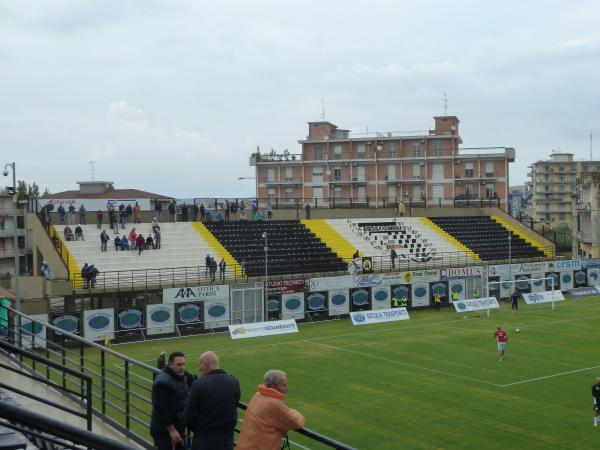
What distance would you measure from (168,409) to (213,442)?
0.83 metres

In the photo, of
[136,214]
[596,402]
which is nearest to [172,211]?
[136,214]

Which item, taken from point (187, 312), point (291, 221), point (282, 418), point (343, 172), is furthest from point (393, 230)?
point (282, 418)

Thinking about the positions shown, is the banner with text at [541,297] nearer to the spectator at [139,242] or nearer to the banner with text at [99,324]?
the spectator at [139,242]

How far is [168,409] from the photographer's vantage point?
8086 mm

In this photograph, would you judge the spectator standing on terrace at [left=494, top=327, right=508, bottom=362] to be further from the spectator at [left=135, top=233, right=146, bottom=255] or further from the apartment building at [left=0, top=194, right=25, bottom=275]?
the apartment building at [left=0, top=194, right=25, bottom=275]

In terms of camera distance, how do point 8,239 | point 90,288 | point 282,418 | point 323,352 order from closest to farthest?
point 282,418
point 323,352
point 90,288
point 8,239

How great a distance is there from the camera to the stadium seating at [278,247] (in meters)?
51.5

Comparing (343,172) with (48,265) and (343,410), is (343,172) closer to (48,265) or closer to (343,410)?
(48,265)

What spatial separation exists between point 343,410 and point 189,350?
47.9ft

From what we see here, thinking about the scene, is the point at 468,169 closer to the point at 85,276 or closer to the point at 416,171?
the point at 416,171

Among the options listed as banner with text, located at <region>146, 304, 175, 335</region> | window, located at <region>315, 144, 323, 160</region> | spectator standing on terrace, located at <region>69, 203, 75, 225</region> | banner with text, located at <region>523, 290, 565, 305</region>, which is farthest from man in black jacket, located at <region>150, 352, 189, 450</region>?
window, located at <region>315, 144, 323, 160</region>

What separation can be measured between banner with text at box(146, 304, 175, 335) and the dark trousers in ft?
114

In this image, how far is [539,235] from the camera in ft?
233

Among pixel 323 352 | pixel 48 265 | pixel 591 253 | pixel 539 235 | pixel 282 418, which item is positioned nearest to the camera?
pixel 282 418
